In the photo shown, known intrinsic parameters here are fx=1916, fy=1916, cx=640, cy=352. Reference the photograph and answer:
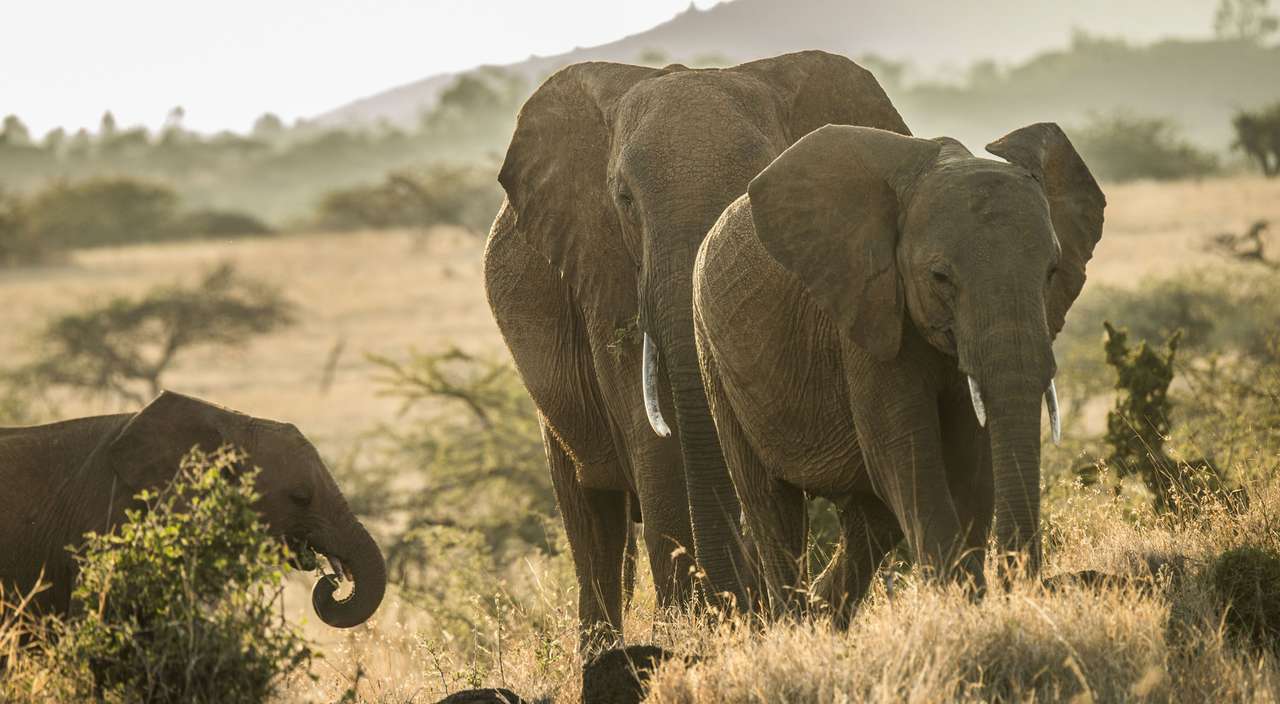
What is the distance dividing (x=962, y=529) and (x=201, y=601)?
8.02 feet

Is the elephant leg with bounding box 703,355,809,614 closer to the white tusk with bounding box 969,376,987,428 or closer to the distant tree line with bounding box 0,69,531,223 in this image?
the white tusk with bounding box 969,376,987,428

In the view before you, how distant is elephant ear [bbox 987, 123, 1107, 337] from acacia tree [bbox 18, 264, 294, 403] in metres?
20.9

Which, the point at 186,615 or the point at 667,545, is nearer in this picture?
the point at 186,615

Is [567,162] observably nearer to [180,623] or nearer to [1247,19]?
[180,623]

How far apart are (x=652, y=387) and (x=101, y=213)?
48.2 m

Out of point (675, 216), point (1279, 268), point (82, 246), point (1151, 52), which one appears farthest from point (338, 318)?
point (1151, 52)

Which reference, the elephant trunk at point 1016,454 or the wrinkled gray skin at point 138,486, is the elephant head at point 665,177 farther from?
the elephant trunk at point 1016,454

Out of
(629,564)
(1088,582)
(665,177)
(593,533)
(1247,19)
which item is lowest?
(629,564)

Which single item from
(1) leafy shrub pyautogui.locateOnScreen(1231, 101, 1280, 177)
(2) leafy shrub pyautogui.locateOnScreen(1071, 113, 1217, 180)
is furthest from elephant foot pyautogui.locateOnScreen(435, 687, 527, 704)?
(2) leafy shrub pyautogui.locateOnScreen(1071, 113, 1217, 180)

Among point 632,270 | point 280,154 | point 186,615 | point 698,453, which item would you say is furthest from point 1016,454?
point 280,154

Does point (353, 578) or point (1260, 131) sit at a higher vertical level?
point (353, 578)

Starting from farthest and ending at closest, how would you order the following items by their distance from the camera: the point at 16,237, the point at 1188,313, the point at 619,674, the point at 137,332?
1. the point at 16,237
2. the point at 137,332
3. the point at 1188,313
4. the point at 619,674

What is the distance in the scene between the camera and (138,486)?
7719 mm

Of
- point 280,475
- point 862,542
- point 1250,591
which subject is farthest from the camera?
point 280,475
